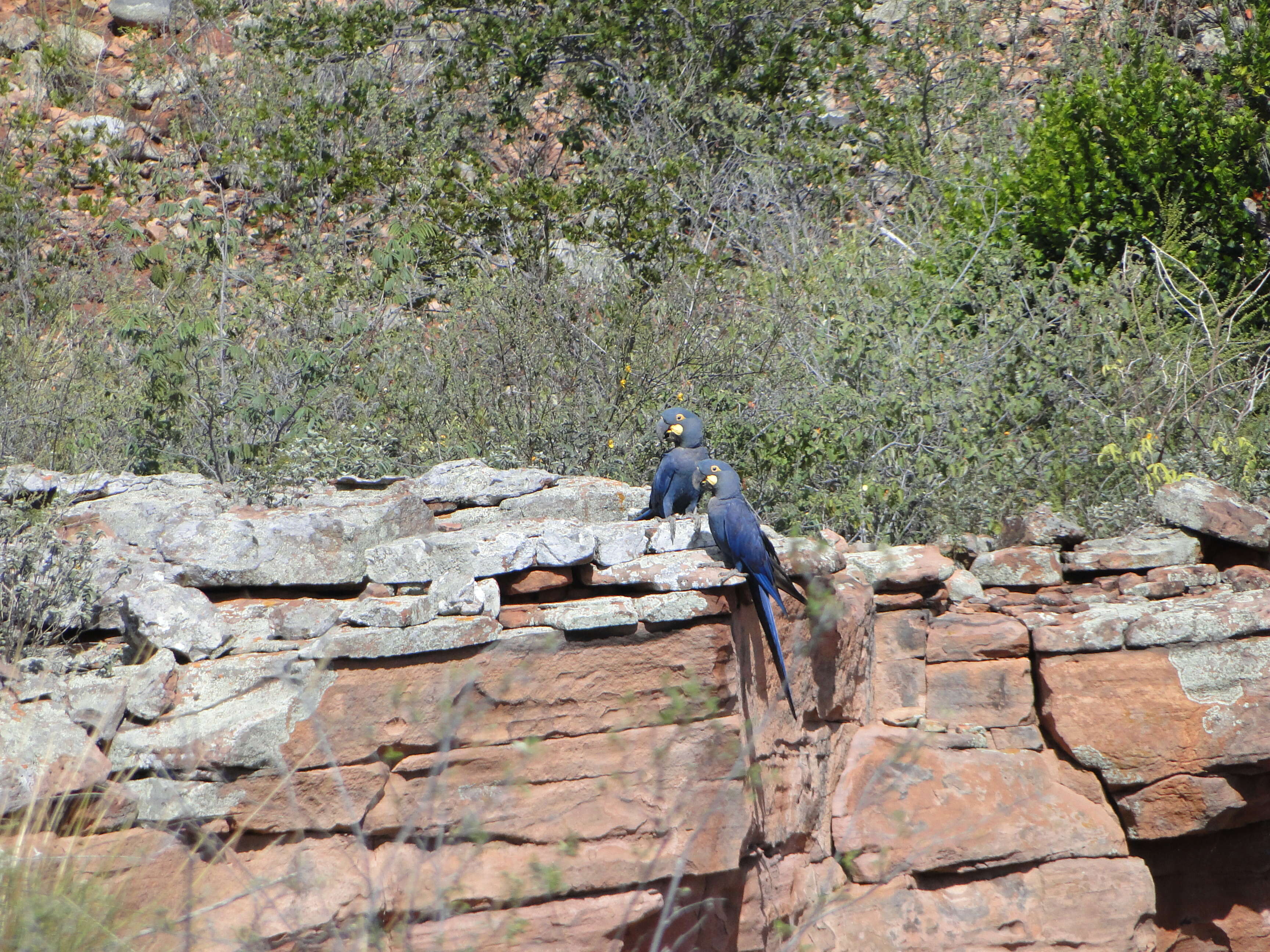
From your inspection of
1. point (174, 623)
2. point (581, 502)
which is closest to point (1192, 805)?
point (581, 502)

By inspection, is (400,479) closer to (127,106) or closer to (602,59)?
(602,59)

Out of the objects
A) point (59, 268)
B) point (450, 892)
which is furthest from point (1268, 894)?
point (59, 268)

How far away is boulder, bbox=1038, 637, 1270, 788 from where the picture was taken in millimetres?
4340

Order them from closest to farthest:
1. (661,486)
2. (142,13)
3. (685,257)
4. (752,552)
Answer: (752,552) → (661,486) → (685,257) → (142,13)

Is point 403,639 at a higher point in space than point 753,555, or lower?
lower

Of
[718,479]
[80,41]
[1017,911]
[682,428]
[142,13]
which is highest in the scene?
[142,13]

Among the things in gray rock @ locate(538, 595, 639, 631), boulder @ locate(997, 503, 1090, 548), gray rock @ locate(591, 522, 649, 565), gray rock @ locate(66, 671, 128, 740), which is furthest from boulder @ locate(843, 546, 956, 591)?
gray rock @ locate(66, 671, 128, 740)

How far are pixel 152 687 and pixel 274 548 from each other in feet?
2.28

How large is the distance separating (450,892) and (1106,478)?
4.00 m

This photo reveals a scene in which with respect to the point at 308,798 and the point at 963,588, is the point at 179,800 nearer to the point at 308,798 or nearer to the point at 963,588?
the point at 308,798

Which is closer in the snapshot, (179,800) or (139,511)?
(179,800)

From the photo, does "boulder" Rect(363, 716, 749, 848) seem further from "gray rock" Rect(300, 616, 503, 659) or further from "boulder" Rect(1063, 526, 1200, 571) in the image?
"boulder" Rect(1063, 526, 1200, 571)

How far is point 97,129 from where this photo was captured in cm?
1008

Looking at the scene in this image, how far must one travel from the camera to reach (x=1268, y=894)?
4.80 meters
